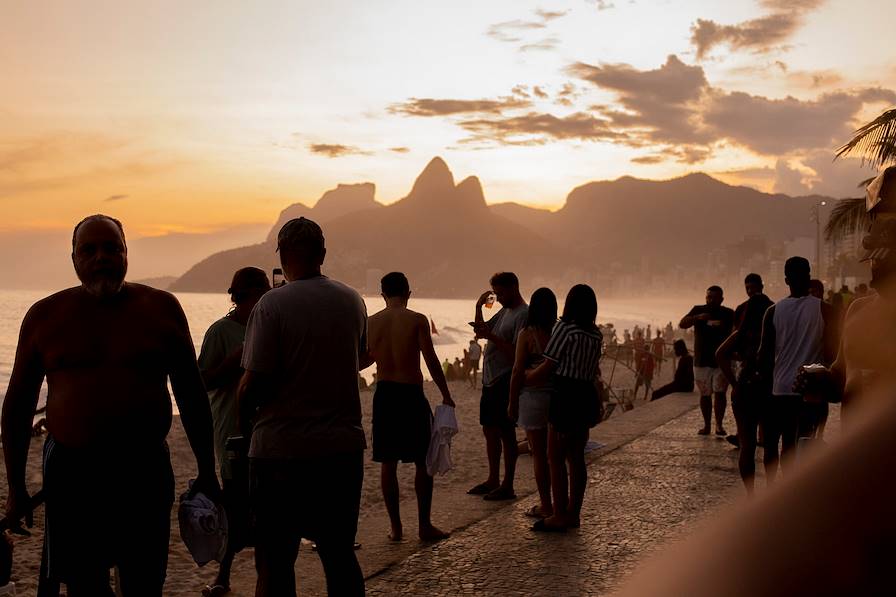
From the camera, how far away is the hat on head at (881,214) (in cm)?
250

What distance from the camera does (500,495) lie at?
25.0 ft

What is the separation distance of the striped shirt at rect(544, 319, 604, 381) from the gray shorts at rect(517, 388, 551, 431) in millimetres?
487

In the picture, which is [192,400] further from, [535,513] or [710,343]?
[710,343]

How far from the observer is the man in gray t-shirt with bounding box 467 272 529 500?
768 cm

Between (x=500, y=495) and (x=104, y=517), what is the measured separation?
4.68m

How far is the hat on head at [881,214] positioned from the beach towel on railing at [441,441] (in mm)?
3904

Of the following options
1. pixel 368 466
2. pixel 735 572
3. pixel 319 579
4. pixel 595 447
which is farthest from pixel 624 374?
pixel 735 572

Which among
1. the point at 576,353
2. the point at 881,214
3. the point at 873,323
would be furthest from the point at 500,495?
the point at 881,214

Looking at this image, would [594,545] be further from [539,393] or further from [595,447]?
[595,447]

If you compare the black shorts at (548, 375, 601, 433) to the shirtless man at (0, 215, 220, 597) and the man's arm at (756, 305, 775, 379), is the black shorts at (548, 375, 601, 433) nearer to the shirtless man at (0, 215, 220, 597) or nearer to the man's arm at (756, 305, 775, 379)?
the man's arm at (756, 305, 775, 379)

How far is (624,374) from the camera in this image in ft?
126

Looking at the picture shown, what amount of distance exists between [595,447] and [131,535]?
713 centimetres

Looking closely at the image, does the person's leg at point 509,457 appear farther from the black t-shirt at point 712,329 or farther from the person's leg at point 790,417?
the black t-shirt at point 712,329

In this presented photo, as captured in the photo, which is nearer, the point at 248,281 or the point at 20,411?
the point at 20,411
